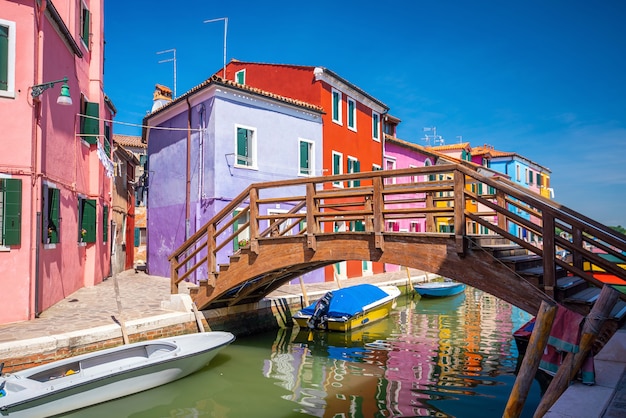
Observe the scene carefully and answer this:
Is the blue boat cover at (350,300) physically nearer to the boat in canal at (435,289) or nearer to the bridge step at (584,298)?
the boat in canal at (435,289)

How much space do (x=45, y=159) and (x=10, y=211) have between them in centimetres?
184

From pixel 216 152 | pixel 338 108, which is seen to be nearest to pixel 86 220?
pixel 216 152

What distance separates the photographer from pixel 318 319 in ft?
43.7

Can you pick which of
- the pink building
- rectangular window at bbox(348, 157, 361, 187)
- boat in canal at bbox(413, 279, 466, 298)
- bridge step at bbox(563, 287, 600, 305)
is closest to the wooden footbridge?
bridge step at bbox(563, 287, 600, 305)

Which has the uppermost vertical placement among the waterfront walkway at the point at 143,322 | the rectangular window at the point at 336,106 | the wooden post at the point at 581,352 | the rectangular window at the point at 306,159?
the rectangular window at the point at 336,106

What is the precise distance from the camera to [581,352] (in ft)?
15.2

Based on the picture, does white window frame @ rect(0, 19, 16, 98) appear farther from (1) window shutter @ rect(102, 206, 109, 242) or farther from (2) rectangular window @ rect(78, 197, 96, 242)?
(1) window shutter @ rect(102, 206, 109, 242)

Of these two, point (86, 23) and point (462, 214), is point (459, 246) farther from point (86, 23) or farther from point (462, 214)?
point (86, 23)

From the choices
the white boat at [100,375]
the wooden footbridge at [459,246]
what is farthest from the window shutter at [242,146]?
the white boat at [100,375]

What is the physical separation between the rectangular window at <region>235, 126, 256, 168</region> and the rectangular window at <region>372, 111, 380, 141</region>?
29.6ft

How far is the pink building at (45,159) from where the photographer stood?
9977mm

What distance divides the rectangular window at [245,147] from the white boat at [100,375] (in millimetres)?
9042

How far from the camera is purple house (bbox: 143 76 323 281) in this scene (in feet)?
55.9

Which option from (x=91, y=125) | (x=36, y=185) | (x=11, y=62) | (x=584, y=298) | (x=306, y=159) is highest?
(x=11, y=62)
